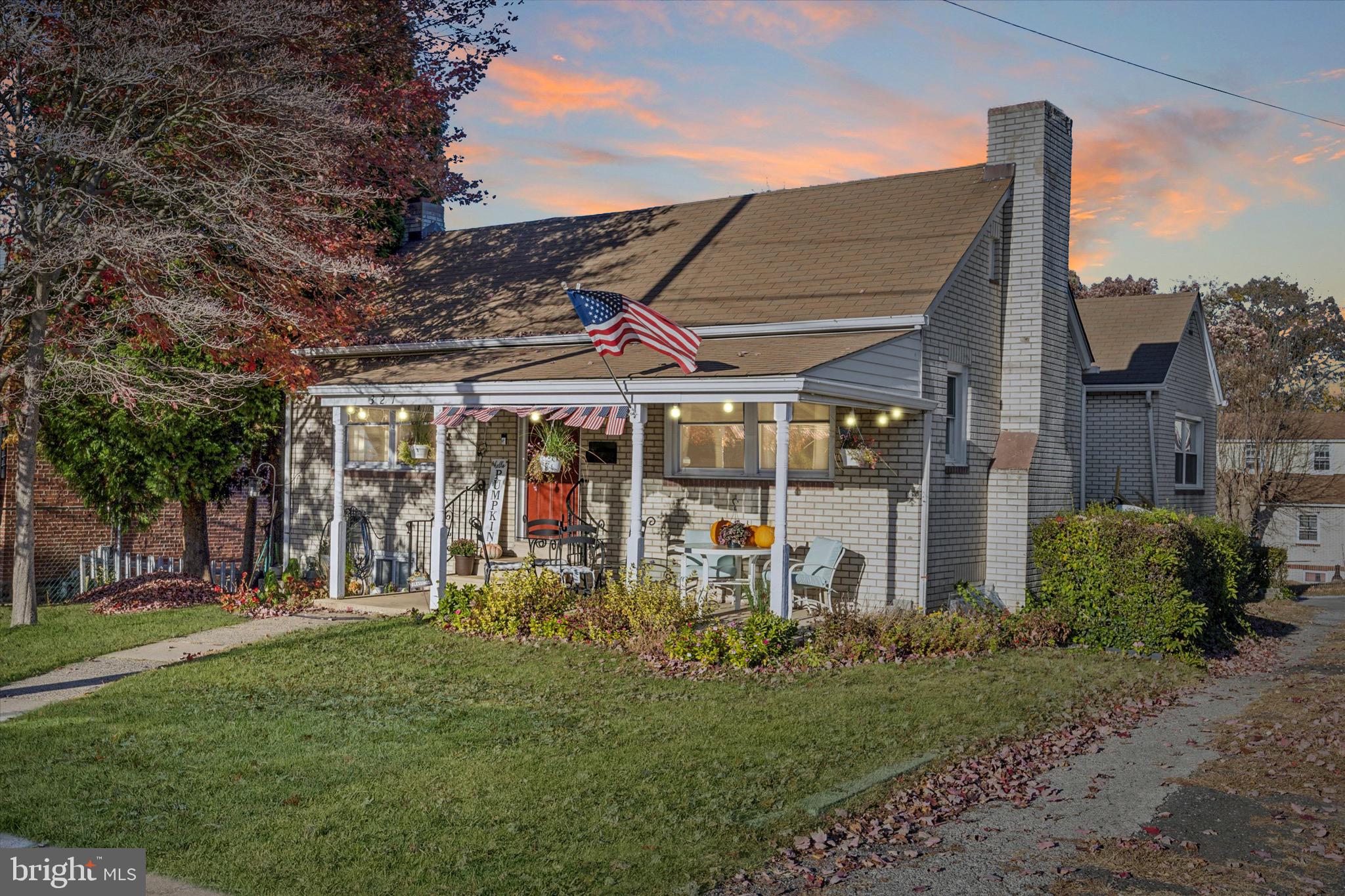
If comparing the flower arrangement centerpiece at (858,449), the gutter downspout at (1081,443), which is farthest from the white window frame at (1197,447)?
the flower arrangement centerpiece at (858,449)

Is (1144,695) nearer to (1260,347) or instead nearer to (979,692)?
(979,692)

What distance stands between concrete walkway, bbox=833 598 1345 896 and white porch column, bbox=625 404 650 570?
5.78 metres

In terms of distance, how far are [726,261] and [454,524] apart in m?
5.93

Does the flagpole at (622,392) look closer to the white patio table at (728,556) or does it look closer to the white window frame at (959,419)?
the white patio table at (728,556)

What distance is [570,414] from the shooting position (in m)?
14.3

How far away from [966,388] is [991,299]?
157 centimetres

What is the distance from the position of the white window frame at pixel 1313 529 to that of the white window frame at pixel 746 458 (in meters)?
34.5

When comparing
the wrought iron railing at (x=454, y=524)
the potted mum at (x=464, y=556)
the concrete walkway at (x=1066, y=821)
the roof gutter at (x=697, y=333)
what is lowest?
the concrete walkway at (x=1066, y=821)

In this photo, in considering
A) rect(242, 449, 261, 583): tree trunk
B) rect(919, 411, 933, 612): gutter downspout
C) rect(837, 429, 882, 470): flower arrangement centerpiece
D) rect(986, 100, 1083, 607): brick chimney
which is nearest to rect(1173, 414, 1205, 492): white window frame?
rect(986, 100, 1083, 607): brick chimney

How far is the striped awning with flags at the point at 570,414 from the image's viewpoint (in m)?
13.3

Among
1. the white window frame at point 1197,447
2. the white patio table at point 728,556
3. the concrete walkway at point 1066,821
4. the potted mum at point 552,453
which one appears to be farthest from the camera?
the white window frame at point 1197,447

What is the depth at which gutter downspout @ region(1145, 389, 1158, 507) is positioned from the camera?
71.8 ft

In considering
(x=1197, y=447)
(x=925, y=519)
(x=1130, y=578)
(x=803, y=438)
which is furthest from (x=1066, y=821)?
(x=1197, y=447)

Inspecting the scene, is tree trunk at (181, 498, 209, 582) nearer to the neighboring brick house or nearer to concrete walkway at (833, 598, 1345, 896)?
the neighboring brick house
